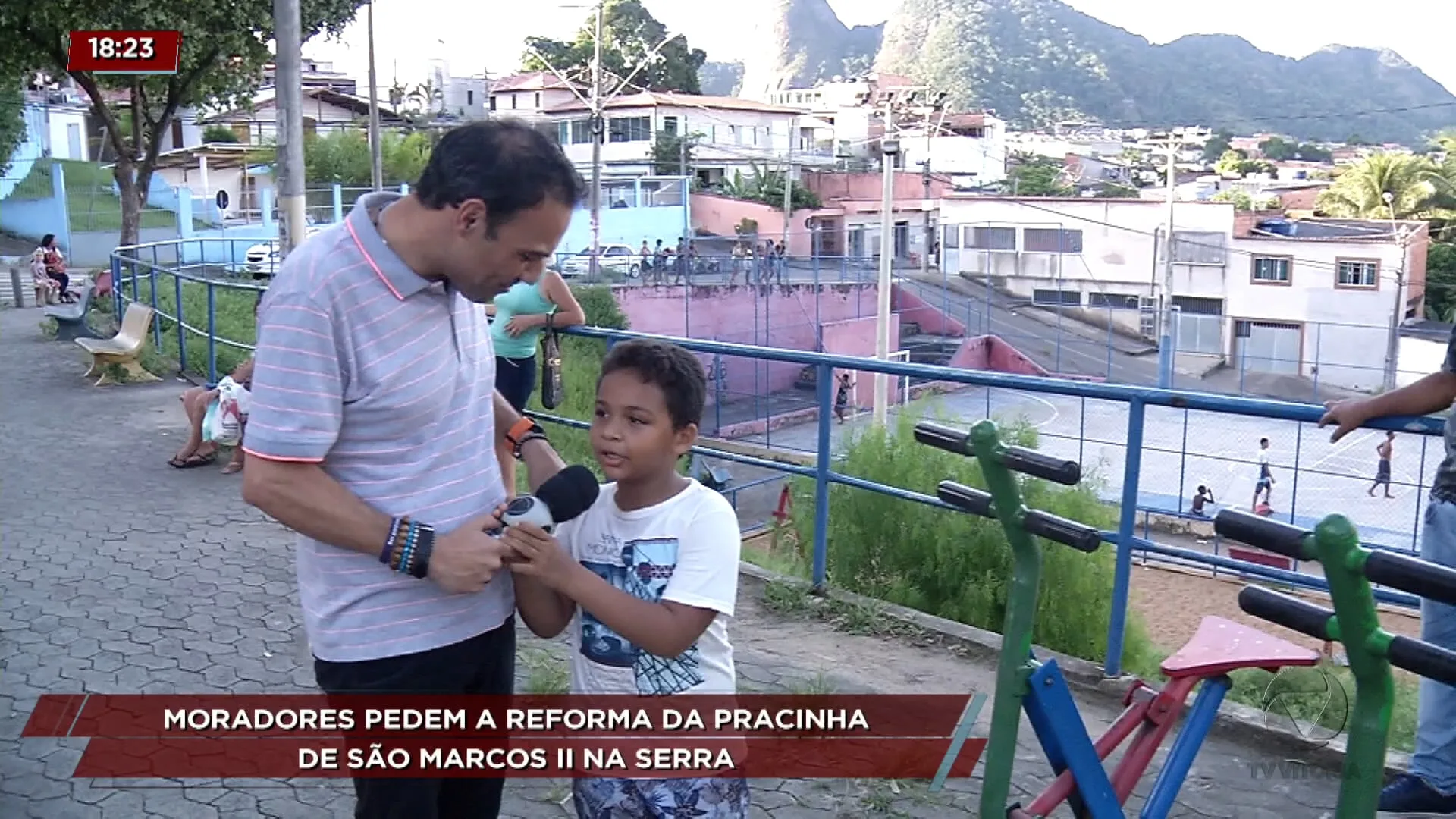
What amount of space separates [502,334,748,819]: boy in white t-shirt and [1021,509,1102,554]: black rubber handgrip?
52cm

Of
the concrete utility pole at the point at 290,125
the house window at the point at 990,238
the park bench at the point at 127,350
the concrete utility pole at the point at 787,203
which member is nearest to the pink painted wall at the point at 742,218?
the concrete utility pole at the point at 787,203

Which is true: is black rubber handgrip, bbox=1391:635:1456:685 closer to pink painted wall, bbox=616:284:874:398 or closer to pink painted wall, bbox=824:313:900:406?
pink painted wall, bbox=616:284:874:398

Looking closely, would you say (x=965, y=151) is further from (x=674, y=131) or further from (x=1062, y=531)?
(x=1062, y=531)

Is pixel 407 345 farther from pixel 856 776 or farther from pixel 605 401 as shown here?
pixel 856 776

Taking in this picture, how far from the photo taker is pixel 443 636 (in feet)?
6.55

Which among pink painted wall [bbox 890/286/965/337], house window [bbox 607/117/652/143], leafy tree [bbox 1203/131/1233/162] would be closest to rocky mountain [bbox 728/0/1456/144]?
leafy tree [bbox 1203/131/1233/162]

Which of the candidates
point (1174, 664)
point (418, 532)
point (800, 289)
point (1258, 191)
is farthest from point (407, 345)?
point (1258, 191)

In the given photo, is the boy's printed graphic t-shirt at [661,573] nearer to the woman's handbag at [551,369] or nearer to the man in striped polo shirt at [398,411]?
the man in striped polo shirt at [398,411]

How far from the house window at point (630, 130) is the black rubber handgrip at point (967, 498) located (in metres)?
45.1

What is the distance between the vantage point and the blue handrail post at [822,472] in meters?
4.80

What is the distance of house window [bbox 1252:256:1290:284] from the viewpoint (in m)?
31.7

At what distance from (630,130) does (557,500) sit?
4636cm

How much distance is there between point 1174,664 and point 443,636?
1399mm

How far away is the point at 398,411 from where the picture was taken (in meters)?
1.88
